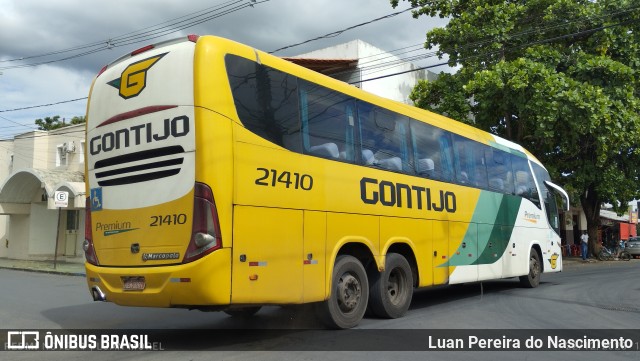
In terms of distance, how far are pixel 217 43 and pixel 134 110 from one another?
136cm

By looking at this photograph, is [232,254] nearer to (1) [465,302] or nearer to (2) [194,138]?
(2) [194,138]

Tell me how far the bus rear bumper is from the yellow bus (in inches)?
0.5

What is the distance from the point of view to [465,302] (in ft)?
37.3

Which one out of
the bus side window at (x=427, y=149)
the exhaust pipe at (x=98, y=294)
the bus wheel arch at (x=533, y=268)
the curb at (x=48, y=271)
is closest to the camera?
the exhaust pipe at (x=98, y=294)

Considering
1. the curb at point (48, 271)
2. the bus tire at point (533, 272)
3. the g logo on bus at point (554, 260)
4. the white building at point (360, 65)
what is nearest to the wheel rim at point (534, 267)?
the bus tire at point (533, 272)

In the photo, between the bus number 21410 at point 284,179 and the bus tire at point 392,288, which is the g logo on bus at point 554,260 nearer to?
the bus tire at point 392,288

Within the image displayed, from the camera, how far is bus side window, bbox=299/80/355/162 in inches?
291

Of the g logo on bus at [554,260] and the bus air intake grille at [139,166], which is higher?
the bus air intake grille at [139,166]

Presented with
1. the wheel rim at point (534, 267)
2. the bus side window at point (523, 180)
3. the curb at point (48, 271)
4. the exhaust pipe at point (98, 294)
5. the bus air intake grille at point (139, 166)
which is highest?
the bus side window at point (523, 180)

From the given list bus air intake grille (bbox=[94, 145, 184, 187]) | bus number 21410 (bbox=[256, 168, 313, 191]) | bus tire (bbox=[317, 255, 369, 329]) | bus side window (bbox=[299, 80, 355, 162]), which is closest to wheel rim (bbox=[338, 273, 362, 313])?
bus tire (bbox=[317, 255, 369, 329])

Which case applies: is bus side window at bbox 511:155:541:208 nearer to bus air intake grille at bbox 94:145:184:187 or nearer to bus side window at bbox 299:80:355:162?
bus side window at bbox 299:80:355:162

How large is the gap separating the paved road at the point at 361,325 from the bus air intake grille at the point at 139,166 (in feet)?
6.90

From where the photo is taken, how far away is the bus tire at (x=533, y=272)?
554 inches

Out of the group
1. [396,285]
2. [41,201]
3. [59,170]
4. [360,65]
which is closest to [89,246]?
[396,285]
